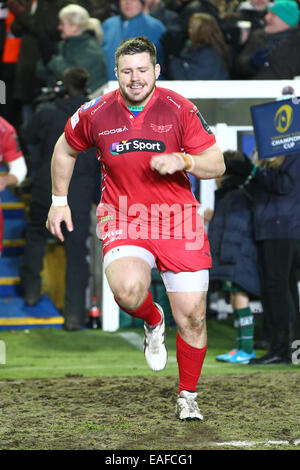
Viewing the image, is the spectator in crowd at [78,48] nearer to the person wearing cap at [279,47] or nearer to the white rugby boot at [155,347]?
the person wearing cap at [279,47]

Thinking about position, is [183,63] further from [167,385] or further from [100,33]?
[167,385]

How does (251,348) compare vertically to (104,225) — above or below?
below

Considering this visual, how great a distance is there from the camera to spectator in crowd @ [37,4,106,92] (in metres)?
10.7

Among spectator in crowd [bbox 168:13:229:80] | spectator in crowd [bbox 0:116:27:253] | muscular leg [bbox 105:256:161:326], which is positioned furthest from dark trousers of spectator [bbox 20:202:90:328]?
muscular leg [bbox 105:256:161:326]

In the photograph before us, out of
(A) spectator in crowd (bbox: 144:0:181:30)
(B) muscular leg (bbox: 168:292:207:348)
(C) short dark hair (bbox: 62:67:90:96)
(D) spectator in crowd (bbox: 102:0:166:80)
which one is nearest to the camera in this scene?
(B) muscular leg (bbox: 168:292:207:348)

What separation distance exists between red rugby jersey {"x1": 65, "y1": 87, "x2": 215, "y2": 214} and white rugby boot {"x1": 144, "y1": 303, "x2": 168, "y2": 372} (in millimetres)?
930

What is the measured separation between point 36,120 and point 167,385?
422 centimetres

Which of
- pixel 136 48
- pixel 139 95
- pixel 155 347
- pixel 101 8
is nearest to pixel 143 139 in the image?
pixel 139 95

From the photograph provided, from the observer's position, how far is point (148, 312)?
5828 millimetres

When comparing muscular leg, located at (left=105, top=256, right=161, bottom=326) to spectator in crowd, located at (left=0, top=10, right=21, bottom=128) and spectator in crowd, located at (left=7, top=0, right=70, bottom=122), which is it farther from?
spectator in crowd, located at (left=0, top=10, right=21, bottom=128)

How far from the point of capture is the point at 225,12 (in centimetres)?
1124
